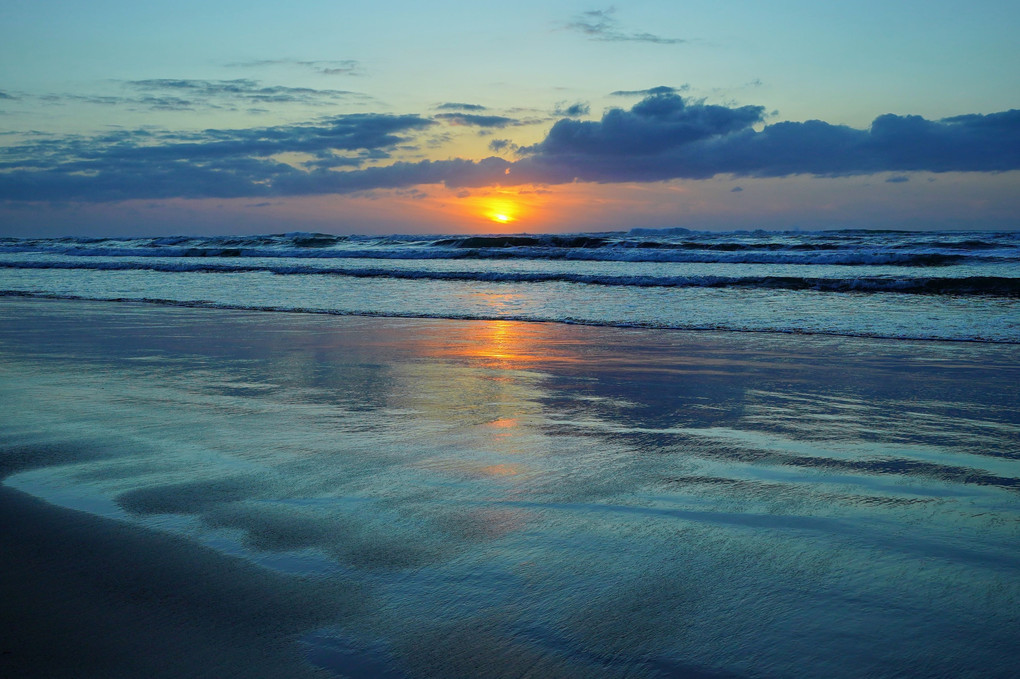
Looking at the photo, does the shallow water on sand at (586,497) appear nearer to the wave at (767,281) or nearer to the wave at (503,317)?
the wave at (503,317)

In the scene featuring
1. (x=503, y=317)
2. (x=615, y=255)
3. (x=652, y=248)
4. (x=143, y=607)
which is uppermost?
(x=652, y=248)

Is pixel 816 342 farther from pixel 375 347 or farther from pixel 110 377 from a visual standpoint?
pixel 110 377

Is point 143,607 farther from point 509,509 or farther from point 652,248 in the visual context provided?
point 652,248

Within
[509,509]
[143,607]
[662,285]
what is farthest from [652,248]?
[143,607]

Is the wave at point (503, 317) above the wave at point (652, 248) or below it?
below

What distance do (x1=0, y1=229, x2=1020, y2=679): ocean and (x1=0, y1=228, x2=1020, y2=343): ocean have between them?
2.53 metres

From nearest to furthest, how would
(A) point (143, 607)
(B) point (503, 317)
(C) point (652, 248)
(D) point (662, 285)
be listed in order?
(A) point (143, 607) → (B) point (503, 317) → (D) point (662, 285) → (C) point (652, 248)

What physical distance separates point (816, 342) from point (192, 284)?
13.0m

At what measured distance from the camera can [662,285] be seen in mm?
15641

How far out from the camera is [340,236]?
42.5m

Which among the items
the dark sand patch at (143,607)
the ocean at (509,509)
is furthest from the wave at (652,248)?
the dark sand patch at (143,607)

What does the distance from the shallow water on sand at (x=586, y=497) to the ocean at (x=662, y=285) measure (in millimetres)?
3859

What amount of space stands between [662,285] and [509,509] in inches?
528

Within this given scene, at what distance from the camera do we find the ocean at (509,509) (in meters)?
1.80
